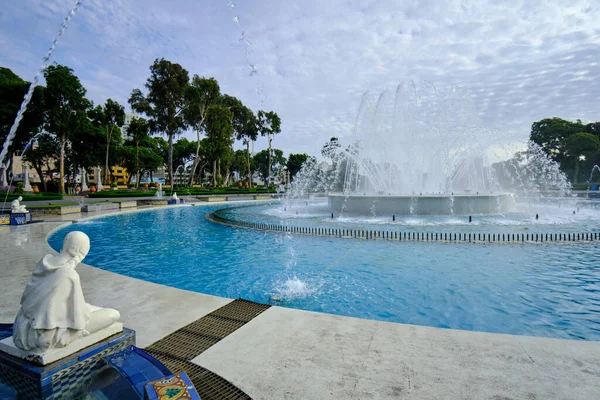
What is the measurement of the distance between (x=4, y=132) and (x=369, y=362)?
5113 cm

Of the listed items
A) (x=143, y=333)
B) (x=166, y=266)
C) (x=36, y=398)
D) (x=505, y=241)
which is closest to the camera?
(x=36, y=398)

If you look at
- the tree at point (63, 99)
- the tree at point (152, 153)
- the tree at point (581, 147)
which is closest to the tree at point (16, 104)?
the tree at point (63, 99)

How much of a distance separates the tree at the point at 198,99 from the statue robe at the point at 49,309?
48.6m

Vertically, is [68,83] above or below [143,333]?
above

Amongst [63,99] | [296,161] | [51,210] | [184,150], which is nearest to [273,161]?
[296,161]

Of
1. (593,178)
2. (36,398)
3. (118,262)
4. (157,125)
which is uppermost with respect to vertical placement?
(157,125)

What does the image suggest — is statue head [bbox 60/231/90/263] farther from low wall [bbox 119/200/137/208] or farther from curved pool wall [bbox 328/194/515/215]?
low wall [bbox 119/200/137/208]

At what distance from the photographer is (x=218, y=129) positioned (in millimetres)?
52500

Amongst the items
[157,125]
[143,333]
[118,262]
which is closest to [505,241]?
[143,333]

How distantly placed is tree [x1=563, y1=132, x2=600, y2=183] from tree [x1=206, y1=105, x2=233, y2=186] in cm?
6043

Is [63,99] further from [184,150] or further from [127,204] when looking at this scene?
[184,150]

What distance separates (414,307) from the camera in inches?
288

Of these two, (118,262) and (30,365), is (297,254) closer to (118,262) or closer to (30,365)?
(118,262)

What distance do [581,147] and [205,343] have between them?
77.7m
